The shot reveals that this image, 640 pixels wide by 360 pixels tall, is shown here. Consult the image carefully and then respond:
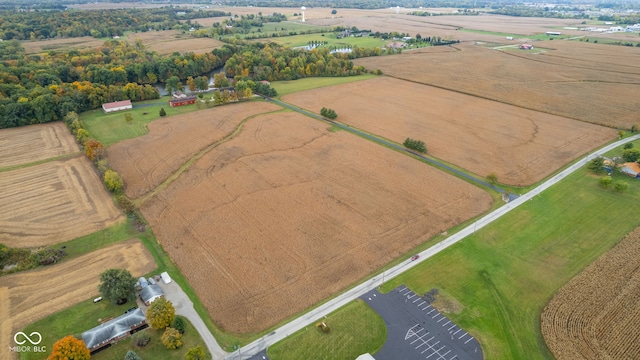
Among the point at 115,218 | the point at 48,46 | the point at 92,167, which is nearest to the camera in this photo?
the point at 115,218

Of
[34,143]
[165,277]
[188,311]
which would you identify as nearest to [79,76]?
[34,143]

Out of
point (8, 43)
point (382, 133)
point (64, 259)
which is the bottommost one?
point (64, 259)

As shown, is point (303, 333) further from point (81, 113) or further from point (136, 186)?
point (81, 113)

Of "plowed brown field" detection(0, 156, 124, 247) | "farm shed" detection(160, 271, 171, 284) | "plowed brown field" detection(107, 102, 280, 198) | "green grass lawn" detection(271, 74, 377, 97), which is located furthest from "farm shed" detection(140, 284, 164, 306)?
"green grass lawn" detection(271, 74, 377, 97)

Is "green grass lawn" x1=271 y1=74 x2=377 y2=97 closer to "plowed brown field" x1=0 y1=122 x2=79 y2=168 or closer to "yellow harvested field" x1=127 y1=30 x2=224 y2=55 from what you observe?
"yellow harvested field" x1=127 y1=30 x2=224 y2=55

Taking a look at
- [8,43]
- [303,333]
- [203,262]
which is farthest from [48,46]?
[303,333]
